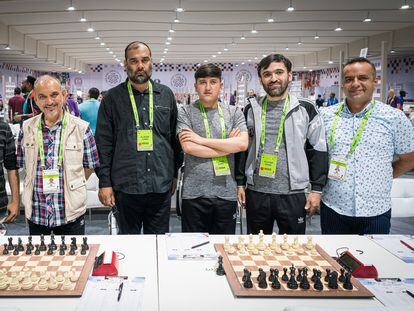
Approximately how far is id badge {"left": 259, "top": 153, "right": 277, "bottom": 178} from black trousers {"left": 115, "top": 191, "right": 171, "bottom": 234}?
0.68m

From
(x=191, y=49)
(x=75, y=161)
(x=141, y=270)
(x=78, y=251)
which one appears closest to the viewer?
(x=141, y=270)

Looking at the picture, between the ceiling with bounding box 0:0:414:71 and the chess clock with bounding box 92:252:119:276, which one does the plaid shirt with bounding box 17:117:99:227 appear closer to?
the chess clock with bounding box 92:252:119:276

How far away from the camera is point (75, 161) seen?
7.90ft

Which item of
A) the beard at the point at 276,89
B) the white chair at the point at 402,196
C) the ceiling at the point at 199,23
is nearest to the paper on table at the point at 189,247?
the beard at the point at 276,89

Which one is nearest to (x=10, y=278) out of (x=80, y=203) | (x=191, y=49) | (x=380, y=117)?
(x=80, y=203)

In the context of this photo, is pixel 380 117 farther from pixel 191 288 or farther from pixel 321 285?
pixel 191 288

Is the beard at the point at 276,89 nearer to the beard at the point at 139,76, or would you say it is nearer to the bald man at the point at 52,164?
the beard at the point at 139,76

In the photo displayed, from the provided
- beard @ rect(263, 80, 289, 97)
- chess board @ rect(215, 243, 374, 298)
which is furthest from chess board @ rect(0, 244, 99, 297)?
beard @ rect(263, 80, 289, 97)

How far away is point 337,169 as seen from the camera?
2.47 m

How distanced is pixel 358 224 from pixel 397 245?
0.36m

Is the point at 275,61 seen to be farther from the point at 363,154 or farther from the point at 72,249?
the point at 72,249

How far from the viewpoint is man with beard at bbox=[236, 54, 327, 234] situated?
2523 millimetres

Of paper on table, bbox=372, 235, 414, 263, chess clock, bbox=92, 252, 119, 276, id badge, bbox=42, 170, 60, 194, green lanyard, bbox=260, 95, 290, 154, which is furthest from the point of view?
green lanyard, bbox=260, 95, 290, 154

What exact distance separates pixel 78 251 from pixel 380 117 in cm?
191
